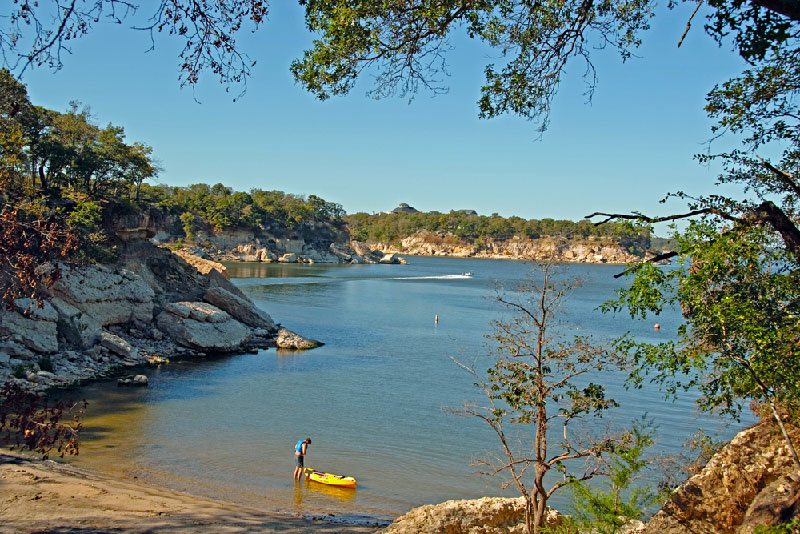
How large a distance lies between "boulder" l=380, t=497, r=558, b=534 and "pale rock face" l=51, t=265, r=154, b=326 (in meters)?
21.8

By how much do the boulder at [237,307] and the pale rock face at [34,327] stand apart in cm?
1088

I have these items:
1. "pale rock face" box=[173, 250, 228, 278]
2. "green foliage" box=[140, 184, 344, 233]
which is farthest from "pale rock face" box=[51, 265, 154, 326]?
"green foliage" box=[140, 184, 344, 233]

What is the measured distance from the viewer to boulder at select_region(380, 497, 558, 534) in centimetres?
857

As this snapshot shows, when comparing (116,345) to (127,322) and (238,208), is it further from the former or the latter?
(238,208)

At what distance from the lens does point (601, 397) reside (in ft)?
26.3

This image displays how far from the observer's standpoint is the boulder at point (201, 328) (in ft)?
98.3

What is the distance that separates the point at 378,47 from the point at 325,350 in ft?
86.8

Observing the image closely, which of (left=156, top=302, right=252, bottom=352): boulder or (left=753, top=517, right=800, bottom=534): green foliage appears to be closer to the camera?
(left=753, top=517, right=800, bottom=534): green foliage

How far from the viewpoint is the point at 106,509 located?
1059 centimetres

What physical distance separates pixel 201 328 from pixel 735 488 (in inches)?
1086

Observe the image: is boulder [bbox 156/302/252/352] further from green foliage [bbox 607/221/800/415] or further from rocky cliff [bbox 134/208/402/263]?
rocky cliff [bbox 134/208/402/263]

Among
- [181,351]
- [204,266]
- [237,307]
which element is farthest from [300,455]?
[204,266]

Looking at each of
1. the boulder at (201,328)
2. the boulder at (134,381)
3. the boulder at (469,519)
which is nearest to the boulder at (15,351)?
the boulder at (134,381)

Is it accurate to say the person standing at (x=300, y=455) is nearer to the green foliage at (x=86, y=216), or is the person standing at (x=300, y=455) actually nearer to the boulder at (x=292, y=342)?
the boulder at (x=292, y=342)
